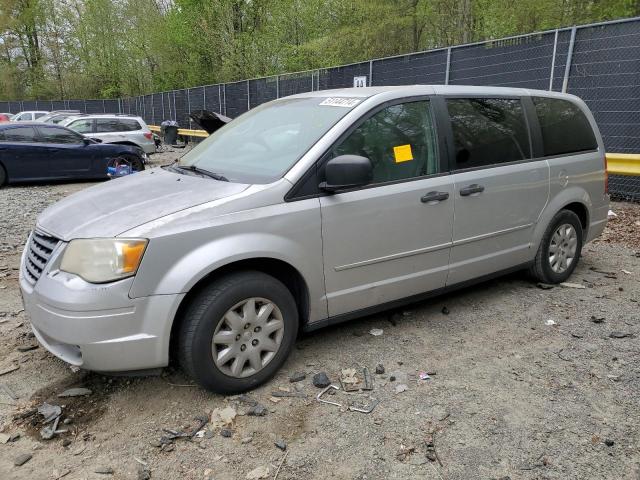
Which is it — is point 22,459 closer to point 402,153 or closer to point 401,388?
point 401,388

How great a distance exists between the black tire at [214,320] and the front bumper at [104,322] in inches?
4.6

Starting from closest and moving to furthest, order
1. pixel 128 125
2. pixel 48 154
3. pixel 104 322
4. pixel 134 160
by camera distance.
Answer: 1. pixel 104 322
2. pixel 48 154
3. pixel 134 160
4. pixel 128 125

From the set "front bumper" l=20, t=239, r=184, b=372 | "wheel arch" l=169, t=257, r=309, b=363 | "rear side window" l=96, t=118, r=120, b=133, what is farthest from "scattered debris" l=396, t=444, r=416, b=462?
"rear side window" l=96, t=118, r=120, b=133

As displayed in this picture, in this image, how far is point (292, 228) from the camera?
3084mm

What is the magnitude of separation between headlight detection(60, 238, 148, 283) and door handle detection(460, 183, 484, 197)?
2330 millimetres

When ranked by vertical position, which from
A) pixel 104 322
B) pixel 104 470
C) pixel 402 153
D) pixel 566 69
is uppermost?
pixel 566 69

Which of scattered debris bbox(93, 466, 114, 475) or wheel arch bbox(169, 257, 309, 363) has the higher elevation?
wheel arch bbox(169, 257, 309, 363)

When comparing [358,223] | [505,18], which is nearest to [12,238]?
[358,223]

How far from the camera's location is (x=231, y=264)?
9.71ft

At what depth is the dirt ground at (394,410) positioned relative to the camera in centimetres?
249

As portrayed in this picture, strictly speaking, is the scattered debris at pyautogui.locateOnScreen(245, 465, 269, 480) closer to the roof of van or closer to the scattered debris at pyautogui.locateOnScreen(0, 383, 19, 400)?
the scattered debris at pyautogui.locateOnScreen(0, 383, 19, 400)

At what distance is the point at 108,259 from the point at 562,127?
13.3ft

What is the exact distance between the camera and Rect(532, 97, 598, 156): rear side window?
4.52m

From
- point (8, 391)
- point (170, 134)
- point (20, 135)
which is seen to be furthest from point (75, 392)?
point (20, 135)
